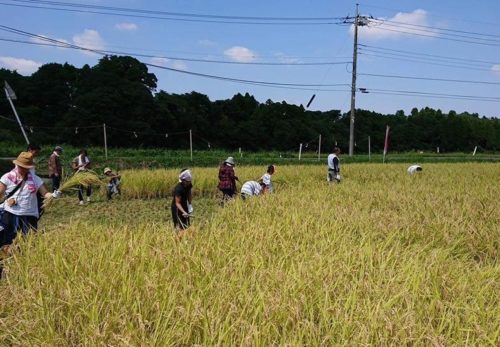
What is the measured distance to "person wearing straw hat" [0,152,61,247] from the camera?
480cm

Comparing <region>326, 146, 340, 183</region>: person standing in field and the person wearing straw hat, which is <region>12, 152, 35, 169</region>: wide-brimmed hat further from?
<region>326, 146, 340, 183</region>: person standing in field

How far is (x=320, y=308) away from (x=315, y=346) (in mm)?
379

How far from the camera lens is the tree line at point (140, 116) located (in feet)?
101

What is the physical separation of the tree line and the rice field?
24153 mm

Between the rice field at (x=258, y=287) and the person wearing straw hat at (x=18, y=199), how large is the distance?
23.5 inches

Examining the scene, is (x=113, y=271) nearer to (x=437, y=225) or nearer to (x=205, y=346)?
(x=205, y=346)

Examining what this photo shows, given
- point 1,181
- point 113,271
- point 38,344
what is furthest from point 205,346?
point 1,181

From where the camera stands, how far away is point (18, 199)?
15.9ft

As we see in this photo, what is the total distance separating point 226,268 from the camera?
10.5 ft

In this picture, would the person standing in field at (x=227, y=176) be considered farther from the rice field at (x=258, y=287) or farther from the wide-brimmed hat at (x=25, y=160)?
the wide-brimmed hat at (x=25, y=160)

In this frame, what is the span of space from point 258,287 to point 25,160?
3423 millimetres

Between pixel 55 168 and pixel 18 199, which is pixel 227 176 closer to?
pixel 55 168

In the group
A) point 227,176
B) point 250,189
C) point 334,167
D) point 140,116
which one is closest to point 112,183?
point 227,176

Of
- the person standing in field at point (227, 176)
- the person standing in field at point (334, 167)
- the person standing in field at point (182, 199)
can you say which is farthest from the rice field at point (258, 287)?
the person standing in field at point (334, 167)
